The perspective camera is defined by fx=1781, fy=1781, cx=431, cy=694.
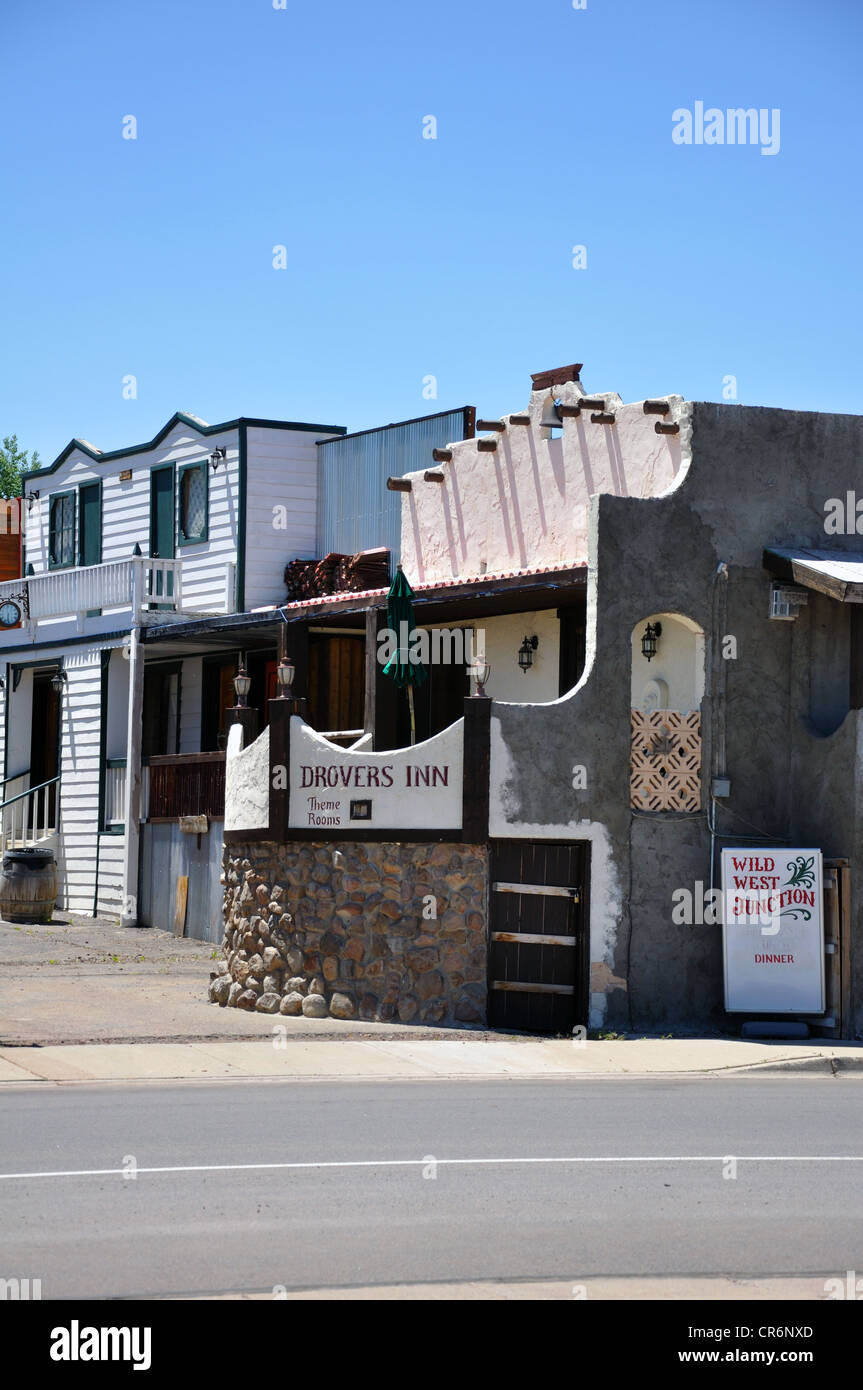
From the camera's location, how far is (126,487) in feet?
98.6

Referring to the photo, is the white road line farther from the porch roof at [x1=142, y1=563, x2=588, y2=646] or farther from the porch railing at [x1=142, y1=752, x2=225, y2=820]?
the porch railing at [x1=142, y1=752, x2=225, y2=820]

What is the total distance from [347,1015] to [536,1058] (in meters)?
2.52

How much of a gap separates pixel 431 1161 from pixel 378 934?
7.60 metres

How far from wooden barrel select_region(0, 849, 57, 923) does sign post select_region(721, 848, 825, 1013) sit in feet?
40.4

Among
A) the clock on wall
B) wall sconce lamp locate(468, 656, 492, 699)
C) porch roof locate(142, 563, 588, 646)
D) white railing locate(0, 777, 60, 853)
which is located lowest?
white railing locate(0, 777, 60, 853)

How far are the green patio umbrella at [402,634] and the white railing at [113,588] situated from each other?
749 cm

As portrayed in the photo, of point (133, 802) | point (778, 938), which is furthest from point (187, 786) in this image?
point (778, 938)

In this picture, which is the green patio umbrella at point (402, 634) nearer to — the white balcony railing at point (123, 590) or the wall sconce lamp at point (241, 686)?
the wall sconce lamp at point (241, 686)

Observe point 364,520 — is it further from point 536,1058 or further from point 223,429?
point 536,1058

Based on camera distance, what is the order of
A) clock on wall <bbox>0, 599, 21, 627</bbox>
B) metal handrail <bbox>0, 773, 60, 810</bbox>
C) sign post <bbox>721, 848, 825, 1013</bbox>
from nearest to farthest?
sign post <bbox>721, 848, 825, 1013</bbox> < metal handrail <bbox>0, 773, 60, 810</bbox> < clock on wall <bbox>0, 599, 21, 627</bbox>

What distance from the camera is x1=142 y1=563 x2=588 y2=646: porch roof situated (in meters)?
20.5

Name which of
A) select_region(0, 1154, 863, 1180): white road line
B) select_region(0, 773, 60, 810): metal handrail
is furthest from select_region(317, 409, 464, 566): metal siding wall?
select_region(0, 1154, 863, 1180): white road line

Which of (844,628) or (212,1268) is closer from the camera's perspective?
(212,1268)
